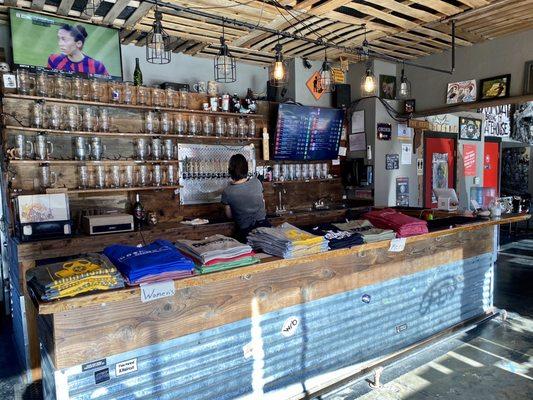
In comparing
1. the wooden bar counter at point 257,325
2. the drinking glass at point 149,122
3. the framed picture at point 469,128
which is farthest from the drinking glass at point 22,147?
the framed picture at point 469,128

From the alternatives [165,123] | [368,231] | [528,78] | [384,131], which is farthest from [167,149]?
[528,78]

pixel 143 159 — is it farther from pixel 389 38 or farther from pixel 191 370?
pixel 389 38

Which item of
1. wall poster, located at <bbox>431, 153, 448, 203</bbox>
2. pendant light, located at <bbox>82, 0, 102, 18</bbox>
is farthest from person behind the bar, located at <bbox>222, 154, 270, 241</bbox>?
wall poster, located at <bbox>431, 153, 448, 203</bbox>

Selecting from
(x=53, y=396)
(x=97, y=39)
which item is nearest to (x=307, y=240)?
(x=53, y=396)

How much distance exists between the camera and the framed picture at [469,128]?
7609 mm

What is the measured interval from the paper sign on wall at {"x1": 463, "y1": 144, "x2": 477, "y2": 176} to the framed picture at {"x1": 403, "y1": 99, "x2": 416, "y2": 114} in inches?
82.1

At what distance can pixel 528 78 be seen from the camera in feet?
16.2

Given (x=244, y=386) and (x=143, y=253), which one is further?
(x=244, y=386)

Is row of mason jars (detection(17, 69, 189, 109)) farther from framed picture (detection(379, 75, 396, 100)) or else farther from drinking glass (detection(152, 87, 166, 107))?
framed picture (detection(379, 75, 396, 100))

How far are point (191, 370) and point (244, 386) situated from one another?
1.26 ft

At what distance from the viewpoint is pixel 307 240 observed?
2.38 meters

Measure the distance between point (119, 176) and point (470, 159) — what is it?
6.56 meters

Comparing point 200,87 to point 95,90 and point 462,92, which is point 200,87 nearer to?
point 95,90

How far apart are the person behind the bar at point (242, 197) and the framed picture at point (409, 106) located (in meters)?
3.45
